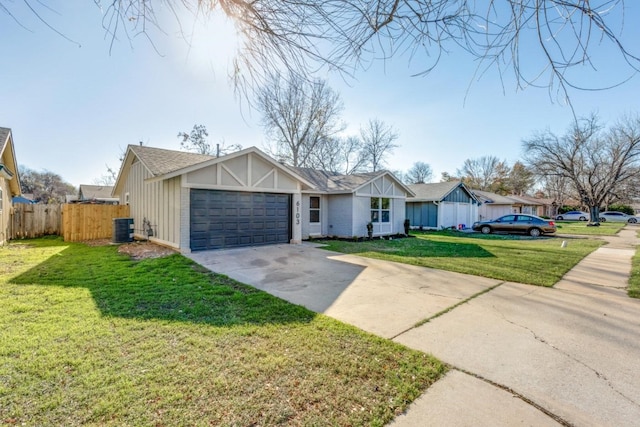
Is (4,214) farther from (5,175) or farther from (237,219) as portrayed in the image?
(237,219)

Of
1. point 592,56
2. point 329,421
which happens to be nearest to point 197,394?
point 329,421

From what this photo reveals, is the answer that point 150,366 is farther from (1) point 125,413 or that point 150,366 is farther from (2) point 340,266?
(2) point 340,266

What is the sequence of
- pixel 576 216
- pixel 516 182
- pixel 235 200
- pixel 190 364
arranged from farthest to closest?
pixel 516 182
pixel 576 216
pixel 235 200
pixel 190 364

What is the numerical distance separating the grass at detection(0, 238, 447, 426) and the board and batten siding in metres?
5.34

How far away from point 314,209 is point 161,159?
743 centimetres

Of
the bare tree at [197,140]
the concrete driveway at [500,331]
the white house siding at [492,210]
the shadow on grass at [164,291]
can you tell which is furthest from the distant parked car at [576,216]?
the shadow on grass at [164,291]

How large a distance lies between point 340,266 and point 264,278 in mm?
2297

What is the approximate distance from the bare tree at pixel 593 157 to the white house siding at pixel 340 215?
85.9 ft

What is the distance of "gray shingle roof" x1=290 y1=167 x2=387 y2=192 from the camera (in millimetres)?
15289

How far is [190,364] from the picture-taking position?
2877 millimetres

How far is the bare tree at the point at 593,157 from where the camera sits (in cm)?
2805

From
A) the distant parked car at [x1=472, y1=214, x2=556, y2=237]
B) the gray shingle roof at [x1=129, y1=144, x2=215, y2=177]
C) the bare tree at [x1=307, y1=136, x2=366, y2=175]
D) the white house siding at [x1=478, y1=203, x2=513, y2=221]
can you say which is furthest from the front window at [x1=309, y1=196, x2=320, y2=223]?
the white house siding at [x1=478, y1=203, x2=513, y2=221]

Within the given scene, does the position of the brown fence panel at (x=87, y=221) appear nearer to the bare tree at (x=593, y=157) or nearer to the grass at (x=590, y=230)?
the grass at (x=590, y=230)

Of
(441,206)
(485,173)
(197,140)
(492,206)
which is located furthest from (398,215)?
(485,173)
